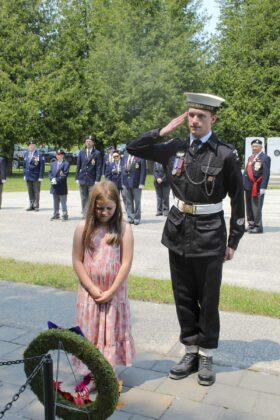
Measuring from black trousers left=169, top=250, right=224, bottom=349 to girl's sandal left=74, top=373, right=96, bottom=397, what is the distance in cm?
85

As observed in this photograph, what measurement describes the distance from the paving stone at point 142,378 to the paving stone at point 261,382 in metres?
0.63

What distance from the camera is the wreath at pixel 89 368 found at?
2.91 metres

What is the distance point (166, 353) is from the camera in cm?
437

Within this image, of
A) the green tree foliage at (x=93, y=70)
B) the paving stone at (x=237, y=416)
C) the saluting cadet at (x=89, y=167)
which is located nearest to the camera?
the paving stone at (x=237, y=416)

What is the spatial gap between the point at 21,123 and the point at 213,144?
2998cm

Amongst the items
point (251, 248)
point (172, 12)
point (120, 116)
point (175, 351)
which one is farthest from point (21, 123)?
point (175, 351)

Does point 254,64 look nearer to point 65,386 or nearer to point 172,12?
point 172,12

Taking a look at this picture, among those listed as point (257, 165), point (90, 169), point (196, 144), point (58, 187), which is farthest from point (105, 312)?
point (90, 169)

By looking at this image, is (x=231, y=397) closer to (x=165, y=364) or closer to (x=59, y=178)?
(x=165, y=364)

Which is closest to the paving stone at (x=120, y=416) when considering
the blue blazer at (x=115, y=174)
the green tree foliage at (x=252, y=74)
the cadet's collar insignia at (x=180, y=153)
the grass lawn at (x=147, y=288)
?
the cadet's collar insignia at (x=180, y=153)

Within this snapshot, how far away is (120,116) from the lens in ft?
115

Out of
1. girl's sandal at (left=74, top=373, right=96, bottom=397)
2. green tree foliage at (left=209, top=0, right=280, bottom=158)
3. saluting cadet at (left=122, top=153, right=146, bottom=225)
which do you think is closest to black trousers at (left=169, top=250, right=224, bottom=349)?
girl's sandal at (left=74, top=373, right=96, bottom=397)

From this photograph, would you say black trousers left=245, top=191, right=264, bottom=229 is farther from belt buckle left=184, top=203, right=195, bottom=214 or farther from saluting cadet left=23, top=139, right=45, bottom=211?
belt buckle left=184, top=203, right=195, bottom=214

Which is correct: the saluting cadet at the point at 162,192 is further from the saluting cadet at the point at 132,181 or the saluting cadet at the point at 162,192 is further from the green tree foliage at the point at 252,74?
the green tree foliage at the point at 252,74
